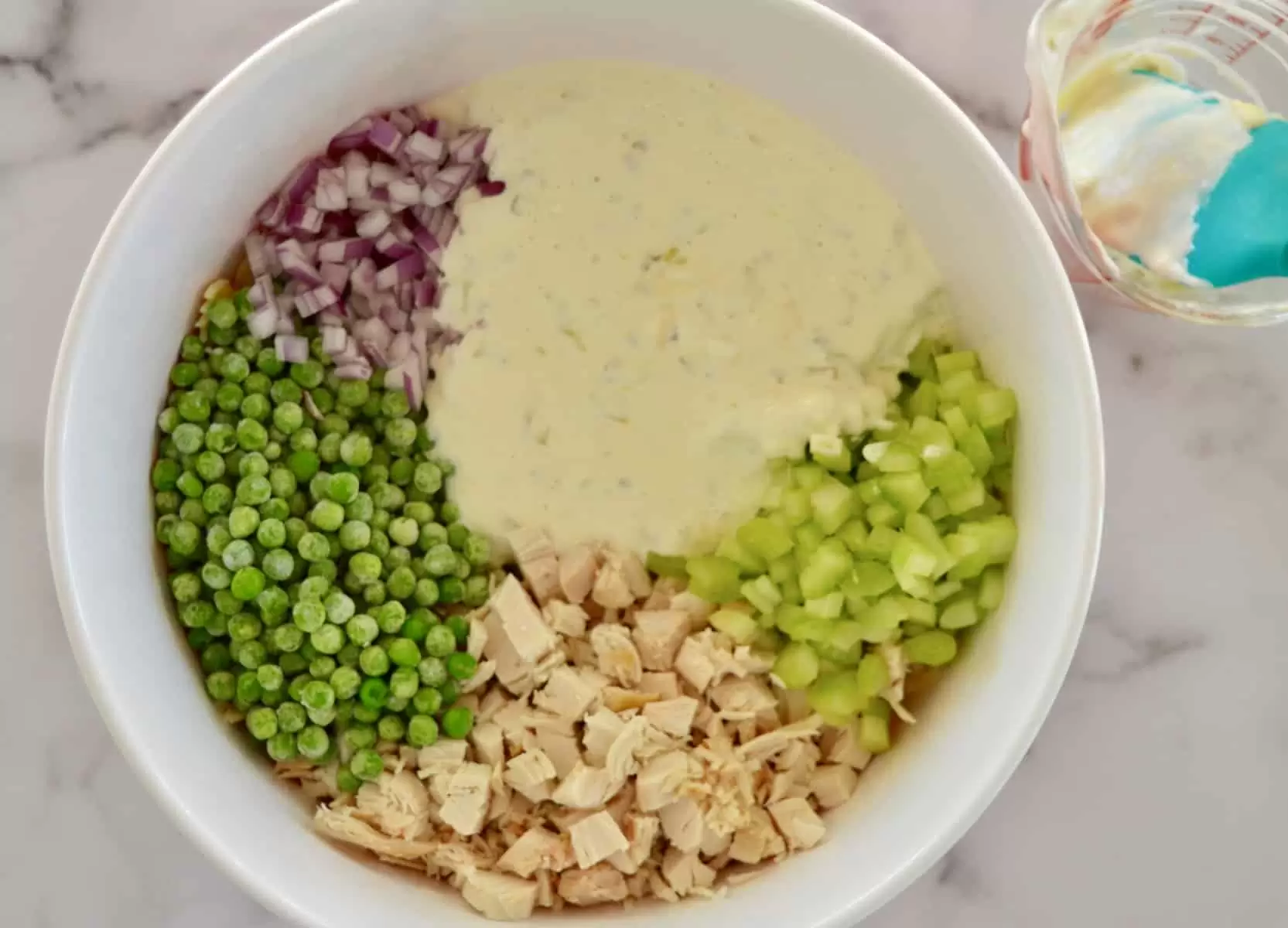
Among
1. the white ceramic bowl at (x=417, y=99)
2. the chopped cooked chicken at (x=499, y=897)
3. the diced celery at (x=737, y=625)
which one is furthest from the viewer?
the diced celery at (x=737, y=625)

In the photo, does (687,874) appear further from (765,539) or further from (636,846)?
(765,539)

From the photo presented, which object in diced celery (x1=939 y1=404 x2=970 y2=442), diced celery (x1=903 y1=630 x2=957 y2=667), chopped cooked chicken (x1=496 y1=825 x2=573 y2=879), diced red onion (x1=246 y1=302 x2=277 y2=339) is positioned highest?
diced red onion (x1=246 y1=302 x2=277 y2=339)

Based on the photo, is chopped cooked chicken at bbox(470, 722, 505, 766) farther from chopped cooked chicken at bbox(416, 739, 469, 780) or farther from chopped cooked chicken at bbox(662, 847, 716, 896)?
chopped cooked chicken at bbox(662, 847, 716, 896)

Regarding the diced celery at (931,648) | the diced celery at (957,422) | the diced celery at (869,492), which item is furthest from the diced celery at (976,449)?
the diced celery at (931,648)

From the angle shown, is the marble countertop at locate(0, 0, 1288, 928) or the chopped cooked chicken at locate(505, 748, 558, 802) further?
the marble countertop at locate(0, 0, 1288, 928)

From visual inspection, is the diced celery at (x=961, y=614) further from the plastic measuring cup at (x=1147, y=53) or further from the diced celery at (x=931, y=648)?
the plastic measuring cup at (x=1147, y=53)

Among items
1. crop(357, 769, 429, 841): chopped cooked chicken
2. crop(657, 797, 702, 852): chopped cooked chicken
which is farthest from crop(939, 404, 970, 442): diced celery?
crop(357, 769, 429, 841): chopped cooked chicken

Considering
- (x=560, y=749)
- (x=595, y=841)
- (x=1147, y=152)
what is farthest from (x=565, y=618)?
(x=1147, y=152)
